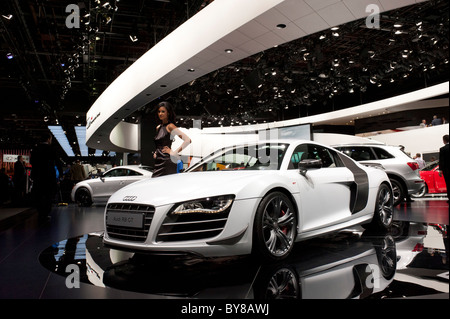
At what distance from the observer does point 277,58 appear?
13.1 metres

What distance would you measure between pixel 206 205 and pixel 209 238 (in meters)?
0.25

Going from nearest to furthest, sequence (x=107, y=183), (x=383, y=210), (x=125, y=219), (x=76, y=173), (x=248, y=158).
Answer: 1. (x=125, y=219)
2. (x=248, y=158)
3. (x=383, y=210)
4. (x=107, y=183)
5. (x=76, y=173)

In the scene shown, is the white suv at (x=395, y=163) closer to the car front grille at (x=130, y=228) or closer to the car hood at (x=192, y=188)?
the car hood at (x=192, y=188)

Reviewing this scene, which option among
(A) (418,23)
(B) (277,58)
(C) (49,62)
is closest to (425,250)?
(A) (418,23)

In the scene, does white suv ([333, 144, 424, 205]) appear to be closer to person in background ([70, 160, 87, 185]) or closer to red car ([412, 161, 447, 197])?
red car ([412, 161, 447, 197])

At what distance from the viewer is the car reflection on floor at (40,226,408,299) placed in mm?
2283

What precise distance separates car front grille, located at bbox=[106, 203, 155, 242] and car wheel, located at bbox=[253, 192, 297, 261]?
2.76 feet

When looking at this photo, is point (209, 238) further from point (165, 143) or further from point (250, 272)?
point (165, 143)

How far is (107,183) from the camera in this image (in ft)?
33.5

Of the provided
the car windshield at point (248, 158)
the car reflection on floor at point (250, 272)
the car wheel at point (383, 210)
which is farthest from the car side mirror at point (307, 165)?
the car wheel at point (383, 210)

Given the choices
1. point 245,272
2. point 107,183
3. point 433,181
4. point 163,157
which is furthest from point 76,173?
point 433,181

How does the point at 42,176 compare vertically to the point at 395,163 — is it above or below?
A: below
